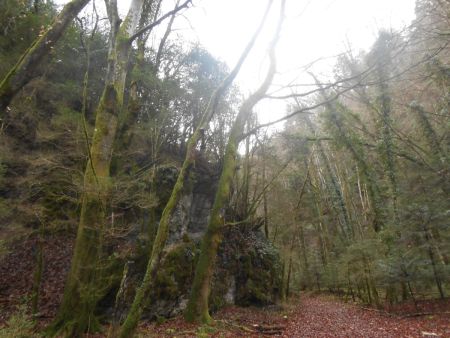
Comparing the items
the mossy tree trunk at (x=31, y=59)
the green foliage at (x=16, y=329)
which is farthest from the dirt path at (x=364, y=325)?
the mossy tree trunk at (x=31, y=59)

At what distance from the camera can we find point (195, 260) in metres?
10.0

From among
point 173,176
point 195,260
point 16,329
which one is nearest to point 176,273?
point 195,260

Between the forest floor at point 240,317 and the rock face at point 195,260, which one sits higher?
the rock face at point 195,260

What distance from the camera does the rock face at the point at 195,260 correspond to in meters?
8.87

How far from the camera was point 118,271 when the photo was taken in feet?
27.6

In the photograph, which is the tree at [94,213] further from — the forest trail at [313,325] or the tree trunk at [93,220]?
the forest trail at [313,325]

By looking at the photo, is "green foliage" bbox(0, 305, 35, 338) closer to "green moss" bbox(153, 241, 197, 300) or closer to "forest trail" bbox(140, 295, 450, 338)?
"forest trail" bbox(140, 295, 450, 338)

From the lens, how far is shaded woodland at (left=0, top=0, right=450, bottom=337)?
6094mm

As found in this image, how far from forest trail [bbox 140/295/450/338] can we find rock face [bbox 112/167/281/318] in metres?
0.66

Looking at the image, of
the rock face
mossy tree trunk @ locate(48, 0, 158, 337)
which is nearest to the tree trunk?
mossy tree trunk @ locate(48, 0, 158, 337)

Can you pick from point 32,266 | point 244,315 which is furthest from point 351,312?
point 32,266

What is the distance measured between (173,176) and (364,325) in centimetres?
839

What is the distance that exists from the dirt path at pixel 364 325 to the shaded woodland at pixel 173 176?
4.55ft

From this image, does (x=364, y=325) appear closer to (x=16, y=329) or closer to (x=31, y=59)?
(x=16, y=329)
